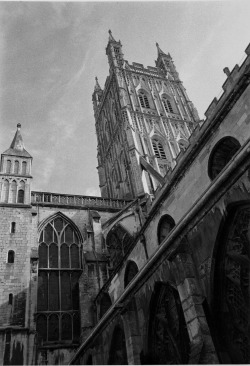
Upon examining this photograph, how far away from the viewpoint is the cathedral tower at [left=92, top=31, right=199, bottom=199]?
28814 mm

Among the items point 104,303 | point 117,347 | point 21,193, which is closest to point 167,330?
point 117,347

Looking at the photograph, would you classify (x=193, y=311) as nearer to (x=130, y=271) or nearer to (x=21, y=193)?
(x=130, y=271)

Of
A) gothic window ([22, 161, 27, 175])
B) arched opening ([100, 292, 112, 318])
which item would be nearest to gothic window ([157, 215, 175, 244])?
arched opening ([100, 292, 112, 318])

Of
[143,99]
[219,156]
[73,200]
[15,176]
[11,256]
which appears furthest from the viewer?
[143,99]

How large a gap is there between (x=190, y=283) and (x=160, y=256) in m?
1.59

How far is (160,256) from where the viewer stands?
8328 mm

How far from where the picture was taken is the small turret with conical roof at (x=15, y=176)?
798 inches

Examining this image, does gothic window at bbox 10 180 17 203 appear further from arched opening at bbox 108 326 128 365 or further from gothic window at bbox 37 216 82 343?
arched opening at bbox 108 326 128 365

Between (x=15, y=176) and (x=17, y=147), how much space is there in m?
2.89

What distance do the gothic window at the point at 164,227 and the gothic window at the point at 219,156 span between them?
12.8 ft

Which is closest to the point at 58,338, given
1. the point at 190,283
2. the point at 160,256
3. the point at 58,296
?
the point at 58,296

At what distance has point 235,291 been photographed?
627 cm

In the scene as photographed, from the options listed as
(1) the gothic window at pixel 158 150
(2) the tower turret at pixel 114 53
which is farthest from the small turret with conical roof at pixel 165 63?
(1) the gothic window at pixel 158 150

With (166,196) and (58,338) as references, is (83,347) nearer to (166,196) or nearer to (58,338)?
(58,338)
